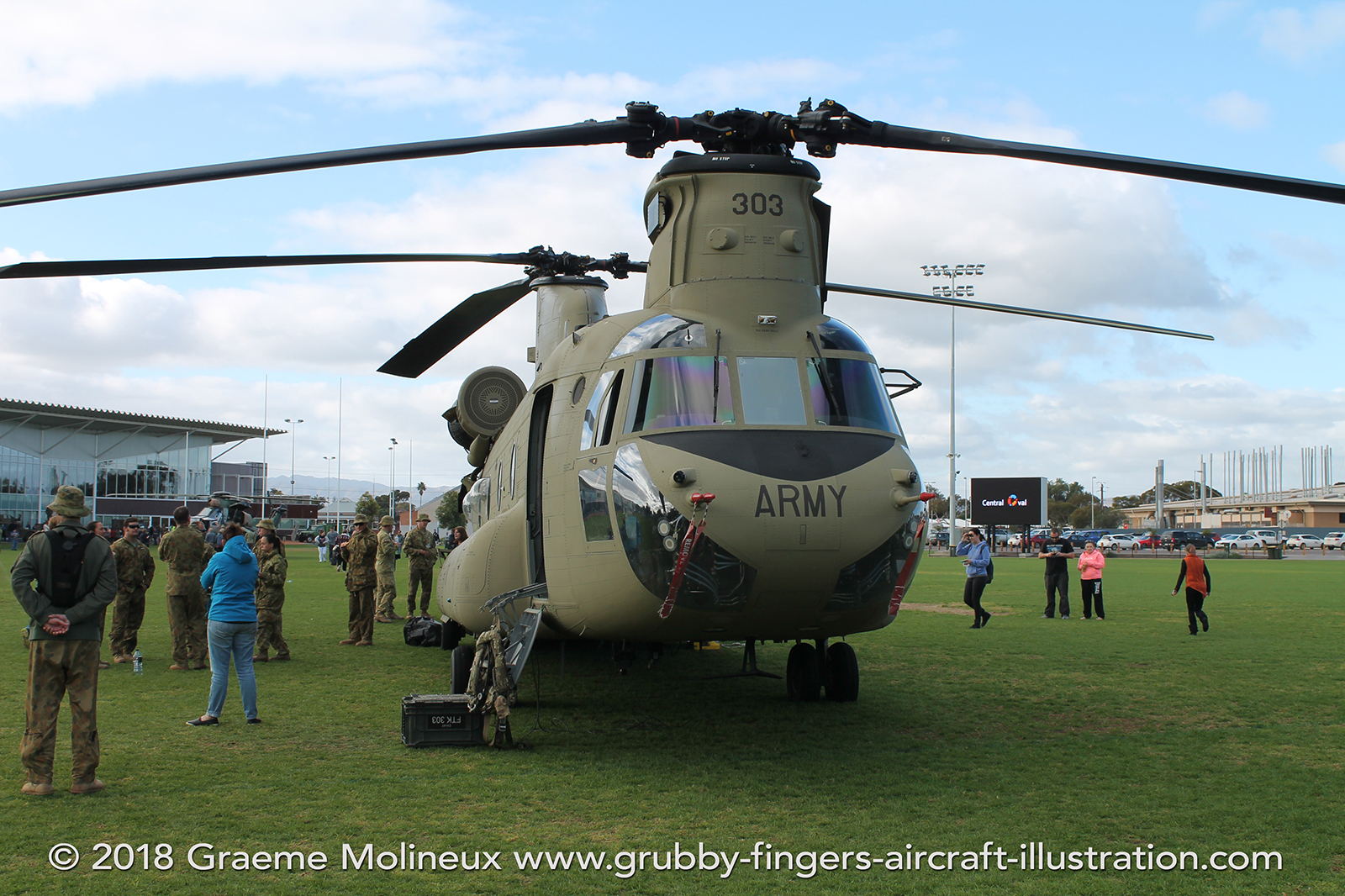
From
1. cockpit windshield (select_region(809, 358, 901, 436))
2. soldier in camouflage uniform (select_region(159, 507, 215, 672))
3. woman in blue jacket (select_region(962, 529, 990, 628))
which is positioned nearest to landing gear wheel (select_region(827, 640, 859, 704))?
cockpit windshield (select_region(809, 358, 901, 436))

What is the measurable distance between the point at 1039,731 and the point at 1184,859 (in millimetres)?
3676

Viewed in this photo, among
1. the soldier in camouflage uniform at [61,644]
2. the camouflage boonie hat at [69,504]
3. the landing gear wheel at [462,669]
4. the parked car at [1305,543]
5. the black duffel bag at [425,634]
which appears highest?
the camouflage boonie hat at [69,504]

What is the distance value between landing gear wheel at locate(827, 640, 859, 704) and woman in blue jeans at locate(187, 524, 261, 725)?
5.66 m

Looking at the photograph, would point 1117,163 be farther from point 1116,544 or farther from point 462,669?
point 1116,544

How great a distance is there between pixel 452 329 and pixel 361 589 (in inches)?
185

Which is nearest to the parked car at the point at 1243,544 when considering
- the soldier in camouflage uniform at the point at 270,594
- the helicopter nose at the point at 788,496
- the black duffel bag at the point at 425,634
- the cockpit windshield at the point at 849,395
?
the black duffel bag at the point at 425,634

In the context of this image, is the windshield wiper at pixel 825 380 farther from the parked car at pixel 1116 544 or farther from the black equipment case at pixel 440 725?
the parked car at pixel 1116 544

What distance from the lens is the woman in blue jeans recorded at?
906 centimetres

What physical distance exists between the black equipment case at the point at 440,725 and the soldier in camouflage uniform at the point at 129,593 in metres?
7.06

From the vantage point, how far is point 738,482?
6.93 m

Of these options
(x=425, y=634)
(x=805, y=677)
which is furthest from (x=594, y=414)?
(x=425, y=634)

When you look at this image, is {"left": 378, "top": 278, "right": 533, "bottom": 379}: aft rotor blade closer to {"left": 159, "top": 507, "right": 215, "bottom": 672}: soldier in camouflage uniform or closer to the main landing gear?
{"left": 159, "top": 507, "right": 215, "bottom": 672}: soldier in camouflage uniform

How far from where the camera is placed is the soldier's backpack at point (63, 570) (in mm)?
6781

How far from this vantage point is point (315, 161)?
268 inches
